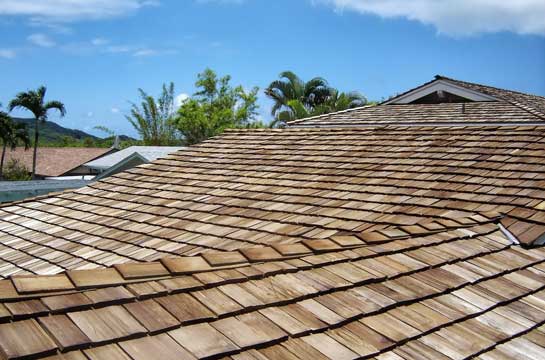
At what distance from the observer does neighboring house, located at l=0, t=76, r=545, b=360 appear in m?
2.51

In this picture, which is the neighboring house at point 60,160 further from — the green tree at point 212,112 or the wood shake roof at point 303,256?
the wood shake roof at point 303,256

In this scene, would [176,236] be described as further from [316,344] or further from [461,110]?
[461,110]

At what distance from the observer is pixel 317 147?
31.0 ft

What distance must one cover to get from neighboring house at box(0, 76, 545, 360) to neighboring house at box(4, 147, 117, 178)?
107 feet

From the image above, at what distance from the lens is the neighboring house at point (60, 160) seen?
4035 cm

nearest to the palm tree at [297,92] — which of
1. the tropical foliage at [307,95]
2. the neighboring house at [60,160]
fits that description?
the tropical foliage at [307,95]

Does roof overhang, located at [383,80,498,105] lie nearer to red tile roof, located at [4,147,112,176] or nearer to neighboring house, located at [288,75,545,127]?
neighboring house, located at [288,75,545,127]

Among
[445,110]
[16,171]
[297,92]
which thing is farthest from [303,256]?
[16,171]

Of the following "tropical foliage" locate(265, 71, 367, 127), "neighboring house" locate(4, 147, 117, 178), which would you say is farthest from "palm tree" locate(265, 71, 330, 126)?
"neighboring house" locate(4, 147, 117, 178)

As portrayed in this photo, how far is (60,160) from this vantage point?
4272 centimetres

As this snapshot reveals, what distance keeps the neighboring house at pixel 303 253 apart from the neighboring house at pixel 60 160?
107 feet

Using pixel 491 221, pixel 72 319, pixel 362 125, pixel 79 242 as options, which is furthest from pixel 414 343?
pixel 362 125

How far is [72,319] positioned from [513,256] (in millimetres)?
3643

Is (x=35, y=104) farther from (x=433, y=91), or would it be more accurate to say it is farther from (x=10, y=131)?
(x=433, y=91)
